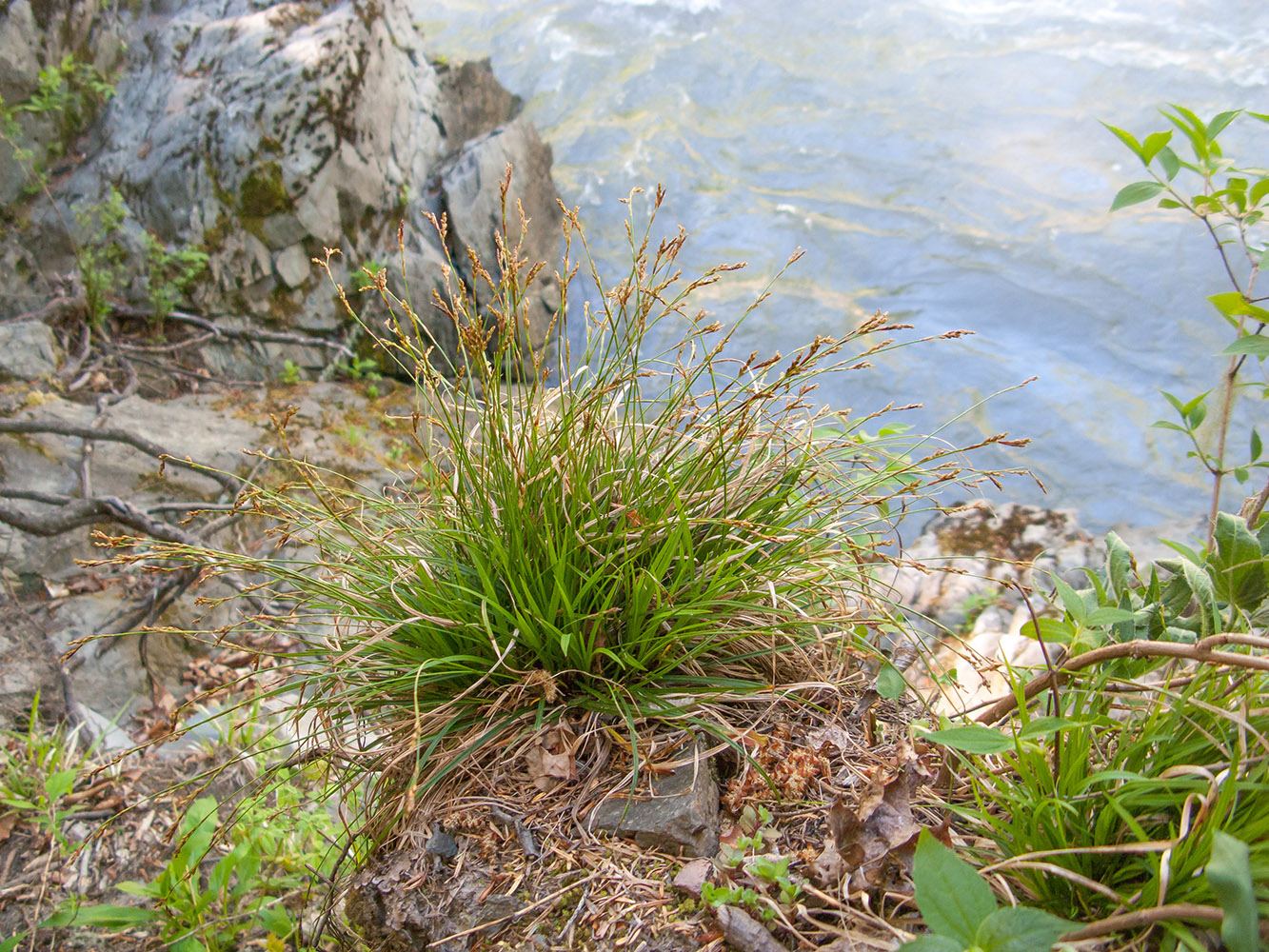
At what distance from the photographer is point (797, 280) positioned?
5.22 metres

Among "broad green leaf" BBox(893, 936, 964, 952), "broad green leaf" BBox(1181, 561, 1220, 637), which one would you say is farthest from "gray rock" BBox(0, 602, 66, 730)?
"broad green leaf" BBox(1181, 561, 1220, 637)

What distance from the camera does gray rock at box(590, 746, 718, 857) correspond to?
48.3 inches

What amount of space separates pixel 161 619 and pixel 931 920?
3.52 m

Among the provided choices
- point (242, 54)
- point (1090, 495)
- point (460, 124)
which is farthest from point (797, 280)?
point (242, 54)

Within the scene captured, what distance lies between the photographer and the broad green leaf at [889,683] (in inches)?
48.4

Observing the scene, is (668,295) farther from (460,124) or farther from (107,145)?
(107,145)

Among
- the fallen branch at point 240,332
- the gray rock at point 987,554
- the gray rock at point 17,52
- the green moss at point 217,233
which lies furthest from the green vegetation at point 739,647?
the gray rock at point 17,52

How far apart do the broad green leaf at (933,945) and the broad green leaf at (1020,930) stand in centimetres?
3

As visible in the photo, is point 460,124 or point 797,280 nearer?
point 797,280

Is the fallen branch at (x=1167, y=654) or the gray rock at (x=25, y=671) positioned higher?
the fallen branch at (x=1167, y=654)

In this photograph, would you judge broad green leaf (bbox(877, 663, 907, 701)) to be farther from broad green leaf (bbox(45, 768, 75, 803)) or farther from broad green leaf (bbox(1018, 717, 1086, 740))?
broad green leaf (bbox(45, 768, 75, 803))

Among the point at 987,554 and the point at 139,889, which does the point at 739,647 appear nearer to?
the point at 139,889

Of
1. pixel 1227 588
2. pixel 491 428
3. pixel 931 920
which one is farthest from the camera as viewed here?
pixel 491 428

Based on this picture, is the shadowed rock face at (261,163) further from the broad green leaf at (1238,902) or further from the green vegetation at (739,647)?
the broad green leaf at (1238,902)
